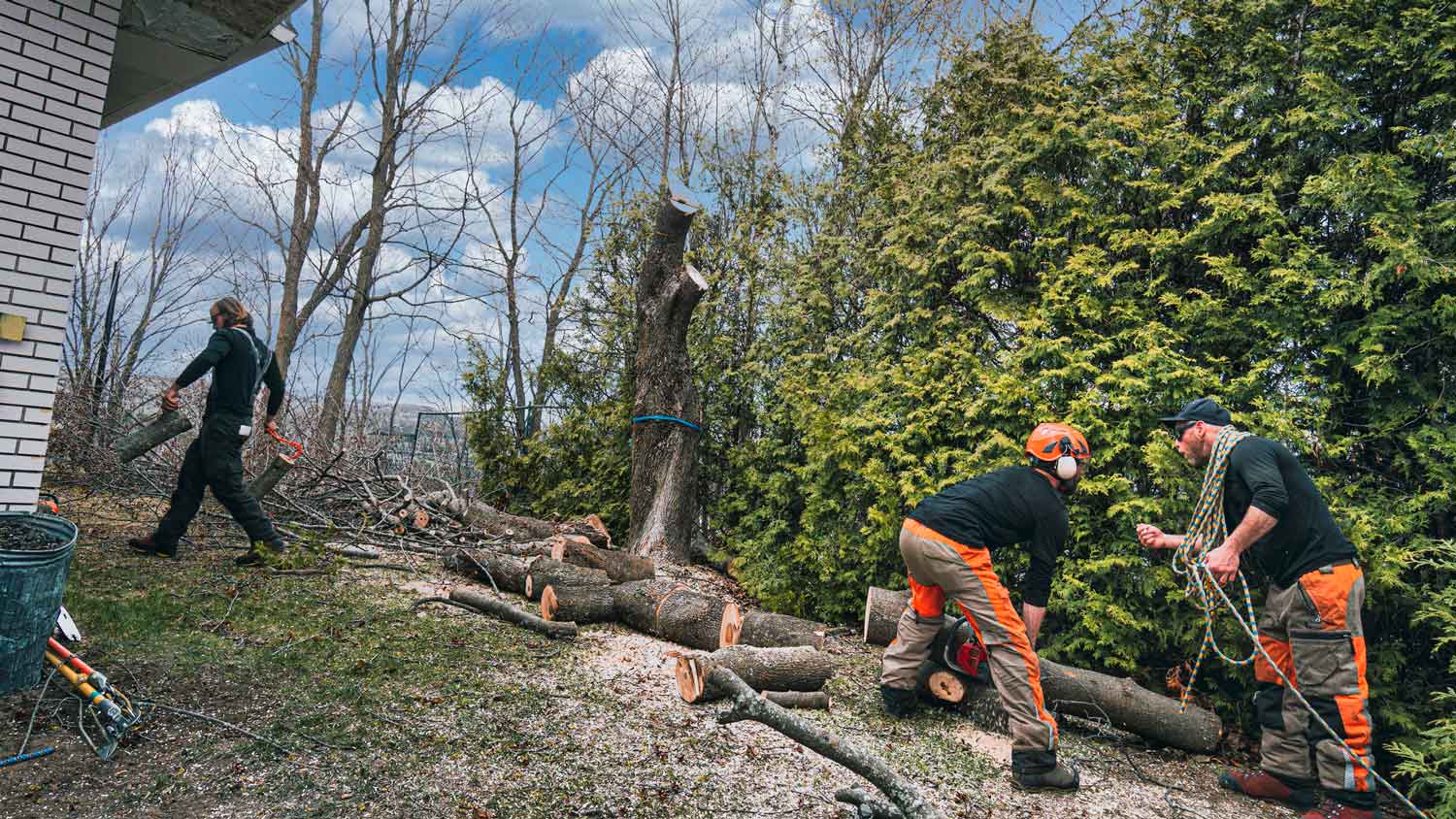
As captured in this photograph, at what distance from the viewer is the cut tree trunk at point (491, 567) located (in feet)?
20.8

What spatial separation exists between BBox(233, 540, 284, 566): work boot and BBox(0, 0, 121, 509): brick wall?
2.30 meters

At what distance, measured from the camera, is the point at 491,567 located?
6.55 meters

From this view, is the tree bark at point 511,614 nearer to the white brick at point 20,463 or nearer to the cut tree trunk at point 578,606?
the cut tree trunk at point 578,606

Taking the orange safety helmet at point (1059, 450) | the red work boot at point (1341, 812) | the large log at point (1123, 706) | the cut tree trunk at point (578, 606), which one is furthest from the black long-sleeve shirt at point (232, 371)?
the red work boot at point (1341, 812)

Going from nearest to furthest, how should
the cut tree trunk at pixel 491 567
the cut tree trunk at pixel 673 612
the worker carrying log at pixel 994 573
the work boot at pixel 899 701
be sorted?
the worker carrying log at pixel 994 573
the work boot at pixel 899 701
the cut tree trunk at pixel 673 612
the cut tree trunk at pixel 491 567

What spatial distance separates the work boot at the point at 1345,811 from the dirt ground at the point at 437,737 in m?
0.23

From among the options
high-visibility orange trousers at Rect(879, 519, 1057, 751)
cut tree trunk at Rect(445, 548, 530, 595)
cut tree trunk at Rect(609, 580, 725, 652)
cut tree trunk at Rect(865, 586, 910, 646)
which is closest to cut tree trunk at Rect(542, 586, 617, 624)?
cut tree trunk at Rect(609, 580, 725, 652)

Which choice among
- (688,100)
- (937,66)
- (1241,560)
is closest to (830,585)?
(1241,560)

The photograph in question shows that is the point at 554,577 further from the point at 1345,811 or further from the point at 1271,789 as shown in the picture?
the point at 1345,811

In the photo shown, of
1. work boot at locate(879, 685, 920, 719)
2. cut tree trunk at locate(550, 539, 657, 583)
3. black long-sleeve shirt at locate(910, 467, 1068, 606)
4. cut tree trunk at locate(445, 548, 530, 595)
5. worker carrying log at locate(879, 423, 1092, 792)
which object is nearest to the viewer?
worker carrying log at locate(879, 423, 1092, 792)

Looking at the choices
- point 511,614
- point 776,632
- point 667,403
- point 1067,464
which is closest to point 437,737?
point 511,614

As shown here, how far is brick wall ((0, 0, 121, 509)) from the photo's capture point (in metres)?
3.82

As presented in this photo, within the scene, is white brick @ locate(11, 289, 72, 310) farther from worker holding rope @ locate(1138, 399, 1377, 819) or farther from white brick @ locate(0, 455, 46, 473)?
worker holding rope @ locate(1138, 399, 1377, 819)

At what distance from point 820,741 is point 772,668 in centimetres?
148
